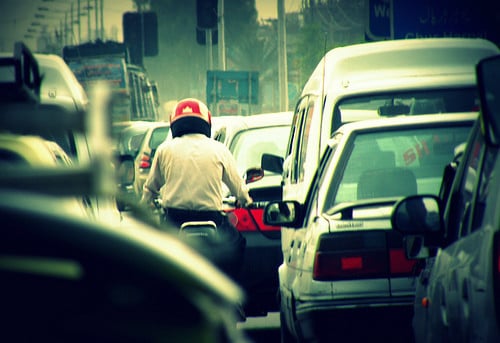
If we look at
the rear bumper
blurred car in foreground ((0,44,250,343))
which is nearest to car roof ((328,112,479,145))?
the rear bumper

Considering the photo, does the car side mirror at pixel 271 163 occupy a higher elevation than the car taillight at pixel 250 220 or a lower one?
higher

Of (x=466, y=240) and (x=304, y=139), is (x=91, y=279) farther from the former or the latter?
(x=304, y=139)

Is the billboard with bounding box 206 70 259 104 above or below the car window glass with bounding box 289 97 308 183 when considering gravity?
below

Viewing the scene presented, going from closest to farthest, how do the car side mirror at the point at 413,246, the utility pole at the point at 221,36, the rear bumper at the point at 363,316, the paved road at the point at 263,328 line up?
the car side mirror at the point at 413,246 < the rear bumper at the point at 363,316 < the paved road at the point at 263,328 < the utility pole at the point at 221,36

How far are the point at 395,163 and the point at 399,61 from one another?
8.27ft

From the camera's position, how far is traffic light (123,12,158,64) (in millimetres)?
55031

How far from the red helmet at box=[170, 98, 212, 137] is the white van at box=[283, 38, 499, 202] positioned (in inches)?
26.2

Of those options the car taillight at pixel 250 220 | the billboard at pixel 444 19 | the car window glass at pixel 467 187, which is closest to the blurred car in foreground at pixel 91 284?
the car window glass at pixel 467 187

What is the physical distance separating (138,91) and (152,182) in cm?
4614

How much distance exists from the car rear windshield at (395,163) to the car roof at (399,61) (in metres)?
1.63

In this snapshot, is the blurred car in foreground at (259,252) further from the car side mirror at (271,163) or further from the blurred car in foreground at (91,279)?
the blurred car in foreground at (91,279)

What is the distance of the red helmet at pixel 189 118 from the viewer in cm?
823

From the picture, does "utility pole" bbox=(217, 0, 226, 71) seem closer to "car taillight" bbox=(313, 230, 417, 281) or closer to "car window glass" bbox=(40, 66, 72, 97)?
"car window glass" bbox=(40, 66, 72, 97)

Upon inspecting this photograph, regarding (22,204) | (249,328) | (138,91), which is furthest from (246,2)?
(22,204)
